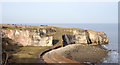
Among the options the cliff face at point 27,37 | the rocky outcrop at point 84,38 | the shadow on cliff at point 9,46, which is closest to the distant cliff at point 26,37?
the cliff face at point 27,37

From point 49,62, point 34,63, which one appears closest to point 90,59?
point 49,62

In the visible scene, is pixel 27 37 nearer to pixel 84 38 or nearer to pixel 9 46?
pixel 9 46

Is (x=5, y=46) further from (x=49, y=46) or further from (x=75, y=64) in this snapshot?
(x=75, y=64)

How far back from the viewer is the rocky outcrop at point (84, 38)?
59.4 metres

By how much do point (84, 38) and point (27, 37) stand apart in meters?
28.0

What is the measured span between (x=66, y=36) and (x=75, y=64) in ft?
89.3

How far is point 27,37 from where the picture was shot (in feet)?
161

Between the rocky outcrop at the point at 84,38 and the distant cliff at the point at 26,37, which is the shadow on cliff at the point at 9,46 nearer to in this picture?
the distant cliff at the point at 26,37

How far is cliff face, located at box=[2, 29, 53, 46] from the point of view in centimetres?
A: 4822

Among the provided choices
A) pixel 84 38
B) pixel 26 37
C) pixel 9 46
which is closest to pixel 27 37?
pixel 26 37

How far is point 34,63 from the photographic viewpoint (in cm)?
2920

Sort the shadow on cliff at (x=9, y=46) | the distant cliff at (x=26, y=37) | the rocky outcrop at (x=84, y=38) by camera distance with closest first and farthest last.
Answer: the shadow on cliff at (x=9, y=46) → the distant cliff at (x=26, y=37) → the rocky outcrop at (x=84, y=38)

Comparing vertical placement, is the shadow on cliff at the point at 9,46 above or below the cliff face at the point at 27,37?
below

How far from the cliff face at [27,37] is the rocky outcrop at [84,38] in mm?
11658
